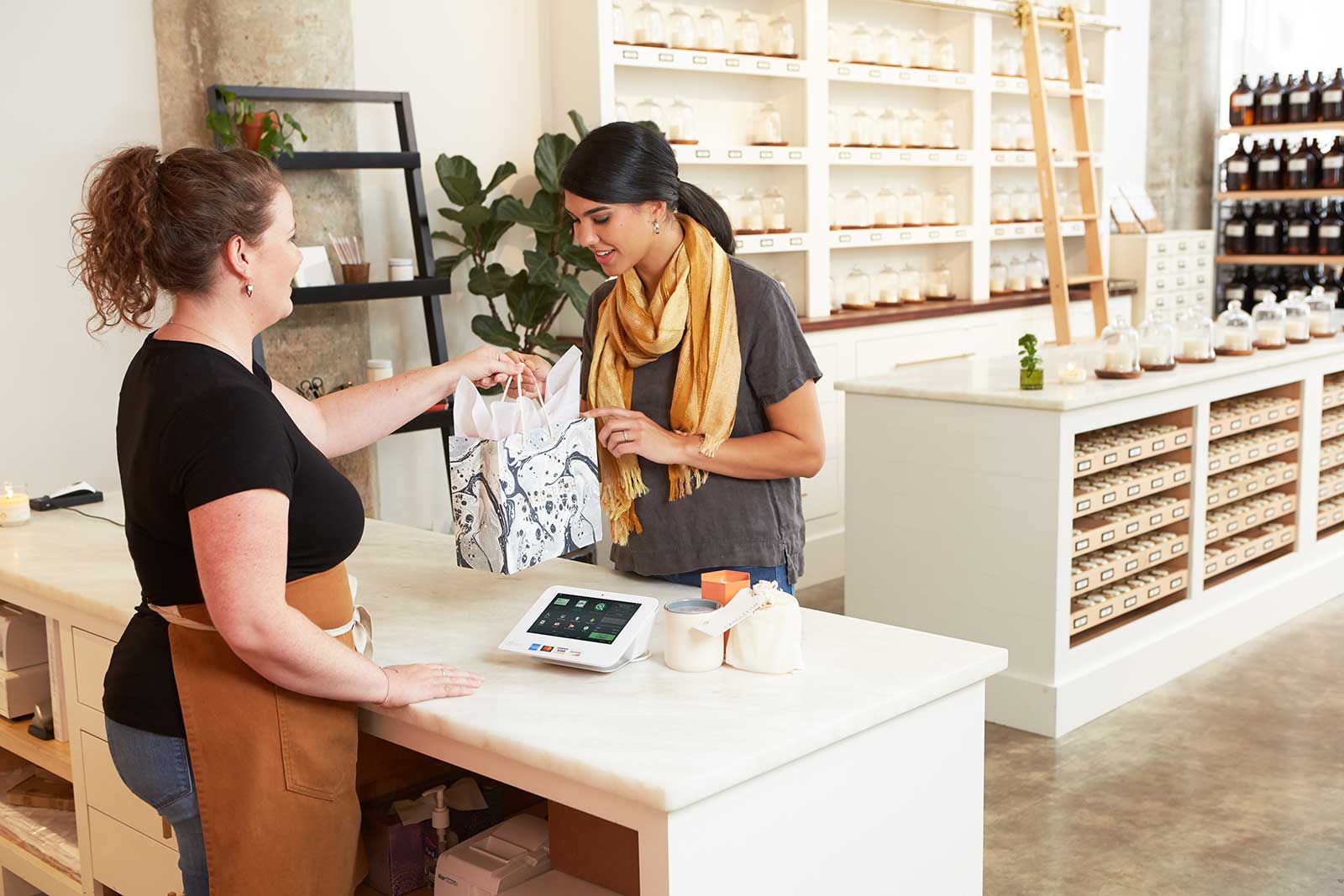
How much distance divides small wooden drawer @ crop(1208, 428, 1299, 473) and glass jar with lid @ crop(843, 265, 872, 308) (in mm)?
1824

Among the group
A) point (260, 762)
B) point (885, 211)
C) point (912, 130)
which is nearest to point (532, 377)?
point (260, 762)

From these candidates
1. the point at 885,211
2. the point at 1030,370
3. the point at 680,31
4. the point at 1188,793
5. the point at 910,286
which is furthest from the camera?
the point at 910,286

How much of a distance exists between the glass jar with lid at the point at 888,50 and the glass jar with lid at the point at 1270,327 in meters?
2.07

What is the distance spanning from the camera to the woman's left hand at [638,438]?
2174mm

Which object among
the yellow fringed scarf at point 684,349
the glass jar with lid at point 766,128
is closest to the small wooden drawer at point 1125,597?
the yellow fringed scarf at point 684,349

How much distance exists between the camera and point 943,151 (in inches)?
241

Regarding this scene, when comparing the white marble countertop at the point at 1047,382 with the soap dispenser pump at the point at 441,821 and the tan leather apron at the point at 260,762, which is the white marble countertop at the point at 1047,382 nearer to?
the soap dispenser pump at the point at 441,821

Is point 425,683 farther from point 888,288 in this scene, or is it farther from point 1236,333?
point 888,288

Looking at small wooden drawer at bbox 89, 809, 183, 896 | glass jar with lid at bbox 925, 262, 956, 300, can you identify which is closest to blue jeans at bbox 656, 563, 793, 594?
small wooden drawer at bbox 89, 809, 183, 896

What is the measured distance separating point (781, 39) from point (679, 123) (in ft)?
2.34

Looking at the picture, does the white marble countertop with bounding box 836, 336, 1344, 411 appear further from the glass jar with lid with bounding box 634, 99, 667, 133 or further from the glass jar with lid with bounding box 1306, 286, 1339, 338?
the glass jar with lid with bounding box 634, 99, 667, 133

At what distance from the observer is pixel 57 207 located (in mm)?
3822

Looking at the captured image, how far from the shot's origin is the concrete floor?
2.96 m

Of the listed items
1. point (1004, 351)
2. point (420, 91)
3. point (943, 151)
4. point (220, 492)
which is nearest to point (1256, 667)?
point (1004, 351)
